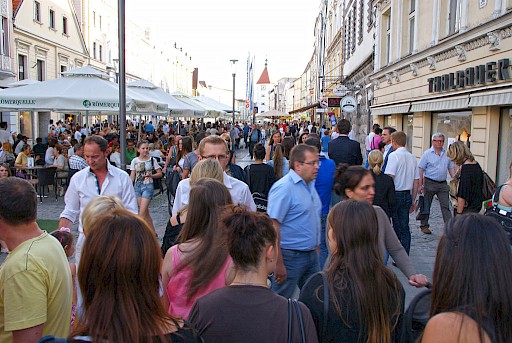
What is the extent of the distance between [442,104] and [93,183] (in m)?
10.8

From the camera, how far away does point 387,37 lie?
21.8 m

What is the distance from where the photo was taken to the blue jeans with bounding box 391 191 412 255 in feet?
22.4

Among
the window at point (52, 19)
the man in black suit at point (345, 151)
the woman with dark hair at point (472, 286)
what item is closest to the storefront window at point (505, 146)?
the man in black suit at point (345, 151)

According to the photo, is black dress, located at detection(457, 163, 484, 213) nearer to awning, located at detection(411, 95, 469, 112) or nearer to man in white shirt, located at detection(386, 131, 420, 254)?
man in white shirt, located at detection(386, 131, 420, 254)

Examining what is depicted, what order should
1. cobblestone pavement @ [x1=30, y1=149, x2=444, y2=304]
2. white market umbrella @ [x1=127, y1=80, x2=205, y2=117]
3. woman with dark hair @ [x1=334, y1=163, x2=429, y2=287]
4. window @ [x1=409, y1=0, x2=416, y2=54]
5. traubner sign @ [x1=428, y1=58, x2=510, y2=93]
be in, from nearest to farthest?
woman with dark hair @ [x1=334, y1=163, x2=429, y2=287] → cobblestone pavement @ [x1=30, y1=149, x2=444, y2=304] → traubner sign @ [x1=428, y1=58, x2=510, y2=93] → white market umbrella @ [x1=127, y1=80, x2=205, y2=117] → window @ [x1=409, y1=0, x2=416, y2=54]

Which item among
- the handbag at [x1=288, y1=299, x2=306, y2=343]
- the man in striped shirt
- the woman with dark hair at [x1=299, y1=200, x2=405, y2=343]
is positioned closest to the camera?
the handbag at [x1=288, y1=299, x2=306, y2=343]

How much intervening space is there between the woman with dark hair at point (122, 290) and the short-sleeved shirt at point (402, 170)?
18.8ft

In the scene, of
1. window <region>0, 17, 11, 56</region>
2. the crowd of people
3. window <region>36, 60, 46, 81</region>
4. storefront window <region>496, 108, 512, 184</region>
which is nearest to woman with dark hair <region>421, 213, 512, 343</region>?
the crowd of people

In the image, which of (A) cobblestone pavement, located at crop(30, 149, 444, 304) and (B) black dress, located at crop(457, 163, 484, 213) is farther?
(A) cobblestone pavement, located at crop(30, 149, 444, 304)

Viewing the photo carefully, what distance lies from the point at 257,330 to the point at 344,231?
803 mm

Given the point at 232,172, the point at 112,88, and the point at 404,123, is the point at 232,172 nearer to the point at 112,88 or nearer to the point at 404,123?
the point at 112,88

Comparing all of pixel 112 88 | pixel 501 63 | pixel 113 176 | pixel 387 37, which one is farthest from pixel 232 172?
pixel 387 37

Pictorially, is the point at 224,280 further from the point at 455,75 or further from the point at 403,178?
the point at 455,75

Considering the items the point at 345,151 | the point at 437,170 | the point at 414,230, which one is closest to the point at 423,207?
the point at 414,230
